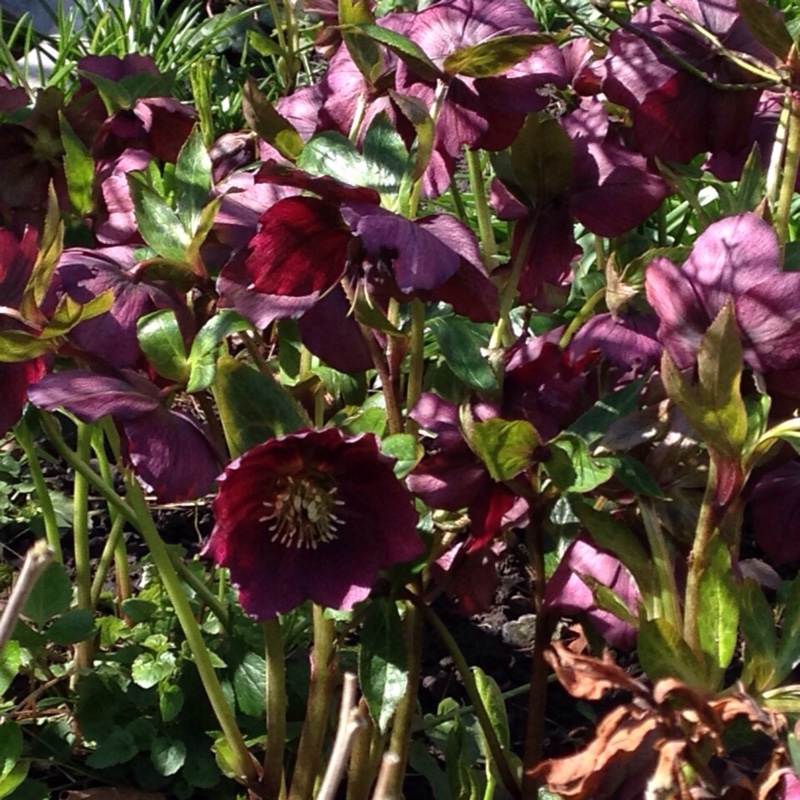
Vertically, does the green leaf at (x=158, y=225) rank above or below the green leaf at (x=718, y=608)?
above

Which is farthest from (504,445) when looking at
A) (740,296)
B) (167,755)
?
(167,755)

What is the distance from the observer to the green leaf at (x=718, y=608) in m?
0.62

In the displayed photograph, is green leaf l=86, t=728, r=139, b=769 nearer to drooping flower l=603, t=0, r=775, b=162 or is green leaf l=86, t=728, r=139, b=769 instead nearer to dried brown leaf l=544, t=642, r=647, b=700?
dried brown leaf l=544, t=642, r=647, b=700

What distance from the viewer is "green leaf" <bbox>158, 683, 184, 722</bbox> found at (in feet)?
3.09

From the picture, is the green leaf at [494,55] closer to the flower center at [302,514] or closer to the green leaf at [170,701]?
the flower center at [302,514]

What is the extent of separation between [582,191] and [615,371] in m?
0.11

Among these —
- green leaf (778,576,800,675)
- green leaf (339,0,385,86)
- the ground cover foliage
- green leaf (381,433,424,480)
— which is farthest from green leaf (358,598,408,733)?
green leaf (339,0,385,86)

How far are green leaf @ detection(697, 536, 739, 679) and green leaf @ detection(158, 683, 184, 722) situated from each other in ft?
1.52

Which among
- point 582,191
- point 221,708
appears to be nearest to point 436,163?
point 582,191

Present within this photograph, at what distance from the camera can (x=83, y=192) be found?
0.78 meters

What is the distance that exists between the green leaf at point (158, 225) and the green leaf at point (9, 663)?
34 centimetres

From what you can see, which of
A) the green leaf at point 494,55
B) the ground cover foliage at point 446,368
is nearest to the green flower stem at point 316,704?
the ground cover foliage at point 446,368

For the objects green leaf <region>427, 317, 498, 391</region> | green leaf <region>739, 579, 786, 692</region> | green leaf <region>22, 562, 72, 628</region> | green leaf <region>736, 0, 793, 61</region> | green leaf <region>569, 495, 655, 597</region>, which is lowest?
green leaf <region>22, 562, 72, 628</region>

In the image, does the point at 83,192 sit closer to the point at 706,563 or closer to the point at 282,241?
the point at 282,241
